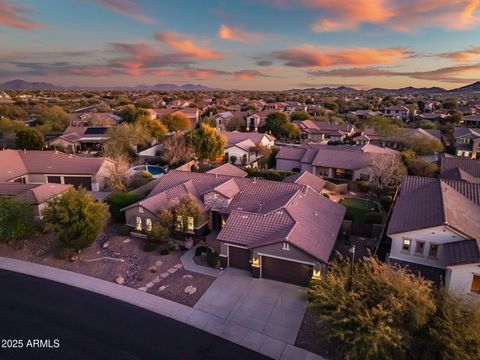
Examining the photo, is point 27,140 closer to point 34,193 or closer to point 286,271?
point 34,193

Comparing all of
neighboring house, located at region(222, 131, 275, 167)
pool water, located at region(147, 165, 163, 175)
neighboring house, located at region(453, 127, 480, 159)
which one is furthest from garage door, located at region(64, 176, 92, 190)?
neighboring house, located at region(453, 127, 480, 159)

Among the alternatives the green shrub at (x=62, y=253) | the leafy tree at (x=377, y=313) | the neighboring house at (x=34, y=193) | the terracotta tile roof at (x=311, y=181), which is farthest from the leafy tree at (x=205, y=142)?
the leafy tree at (x=377, y=313)

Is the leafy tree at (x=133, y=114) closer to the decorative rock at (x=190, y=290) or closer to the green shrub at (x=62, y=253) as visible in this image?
the green shrub at (x=62, y=253)

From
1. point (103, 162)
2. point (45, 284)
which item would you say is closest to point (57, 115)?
point (103, 162)

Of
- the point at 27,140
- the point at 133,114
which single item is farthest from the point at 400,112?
the point at 27,140

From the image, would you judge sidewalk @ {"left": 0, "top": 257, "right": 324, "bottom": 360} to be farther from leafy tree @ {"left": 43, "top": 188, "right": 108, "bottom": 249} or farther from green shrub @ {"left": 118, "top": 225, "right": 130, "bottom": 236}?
green shrub @ {"left": 118, "top": 225, "right": 130, "bottom": 236}
